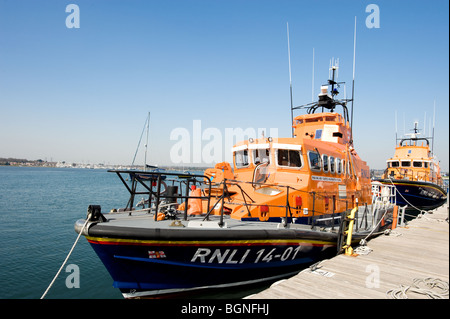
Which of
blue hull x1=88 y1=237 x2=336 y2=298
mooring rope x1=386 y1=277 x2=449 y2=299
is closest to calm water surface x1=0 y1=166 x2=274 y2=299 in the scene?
blue hull x1=88 y1=237 x2=336 y2=298

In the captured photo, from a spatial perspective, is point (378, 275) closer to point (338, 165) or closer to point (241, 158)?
point (338, 165)

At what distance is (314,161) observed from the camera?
626 cm

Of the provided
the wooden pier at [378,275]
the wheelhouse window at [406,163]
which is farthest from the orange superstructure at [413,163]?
the wooden pier at [378,275]

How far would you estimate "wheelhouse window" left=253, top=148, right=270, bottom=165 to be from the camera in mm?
6453

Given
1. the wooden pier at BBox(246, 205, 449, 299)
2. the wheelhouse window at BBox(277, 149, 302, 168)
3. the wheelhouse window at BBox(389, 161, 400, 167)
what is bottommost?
the wooden pier at BBox(246, 205, 449, 299)

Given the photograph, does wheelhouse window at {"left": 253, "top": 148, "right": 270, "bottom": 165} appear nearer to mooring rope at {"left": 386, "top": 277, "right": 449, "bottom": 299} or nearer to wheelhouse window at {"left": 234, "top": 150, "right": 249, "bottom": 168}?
wheelhouse window at {"left": 234, "top": 150, "right": 249, "bottom": 168}

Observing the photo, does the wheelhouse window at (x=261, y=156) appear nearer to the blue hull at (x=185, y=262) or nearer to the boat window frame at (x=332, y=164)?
the boat window frame at (x=332, y=164)

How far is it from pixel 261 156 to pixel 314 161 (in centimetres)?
128

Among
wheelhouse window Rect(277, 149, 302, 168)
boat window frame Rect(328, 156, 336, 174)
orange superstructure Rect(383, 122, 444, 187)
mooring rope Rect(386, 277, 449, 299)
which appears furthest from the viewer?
orange superstructure Rect(383, 122, 444, 187)

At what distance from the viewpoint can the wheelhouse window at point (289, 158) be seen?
20.1 ft

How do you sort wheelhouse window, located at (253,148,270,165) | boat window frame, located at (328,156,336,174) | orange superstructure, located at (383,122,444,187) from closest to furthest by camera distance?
wheelhouse window, located at (253,148,270,165) → boat window frame, located at (328,156,336,174) → orange superstructure, located at (383,122,444,187)

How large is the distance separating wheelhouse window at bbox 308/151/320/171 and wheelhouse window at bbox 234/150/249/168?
1.62 meters
